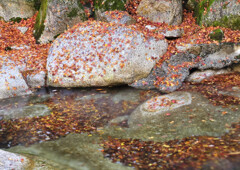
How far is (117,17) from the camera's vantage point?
11.7 m

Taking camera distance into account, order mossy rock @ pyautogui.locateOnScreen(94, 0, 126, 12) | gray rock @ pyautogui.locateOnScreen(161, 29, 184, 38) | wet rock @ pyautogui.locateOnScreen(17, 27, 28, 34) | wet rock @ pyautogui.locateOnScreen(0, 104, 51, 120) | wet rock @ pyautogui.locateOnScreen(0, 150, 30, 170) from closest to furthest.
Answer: wet rock @ pyautogui.locateOnScreen(0, 150, 30, 170) < wet rock @ pyautogui.locateOnScreen(0, 104, 51, 120) < gray rock @ pyautogui.locateOnScreen(161, 29, 184, 38) < mossy rock @ pyautogui.locateOnScreen(94, 0, 126, 12) < wet rock @ pyautogui.locateOnScreen(17, 27, 28, 34)

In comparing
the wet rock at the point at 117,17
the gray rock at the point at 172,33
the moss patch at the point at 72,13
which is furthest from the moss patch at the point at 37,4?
the gray rock at the point at 172,33

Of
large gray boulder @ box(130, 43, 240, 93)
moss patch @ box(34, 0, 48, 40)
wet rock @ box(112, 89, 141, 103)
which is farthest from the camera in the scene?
moss patch @ box(34, 0, 48, 40)

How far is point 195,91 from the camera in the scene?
27.3 ft

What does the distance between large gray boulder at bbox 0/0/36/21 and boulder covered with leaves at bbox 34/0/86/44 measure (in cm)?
251

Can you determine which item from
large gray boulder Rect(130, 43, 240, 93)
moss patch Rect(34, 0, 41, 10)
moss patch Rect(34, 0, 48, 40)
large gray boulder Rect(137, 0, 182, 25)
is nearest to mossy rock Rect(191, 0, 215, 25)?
large gray boulder Rect(137, 0, 182, 25)

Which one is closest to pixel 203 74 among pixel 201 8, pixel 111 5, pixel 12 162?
pixel 201 8

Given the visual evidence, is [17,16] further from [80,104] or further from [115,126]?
[115,126]

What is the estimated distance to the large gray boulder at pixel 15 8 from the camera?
15.2 m

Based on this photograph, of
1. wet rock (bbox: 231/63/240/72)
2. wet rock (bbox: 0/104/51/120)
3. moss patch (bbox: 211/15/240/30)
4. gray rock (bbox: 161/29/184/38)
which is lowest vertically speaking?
wet rock (bbox: 0/104/51/120)

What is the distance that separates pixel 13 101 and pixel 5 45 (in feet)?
16.4

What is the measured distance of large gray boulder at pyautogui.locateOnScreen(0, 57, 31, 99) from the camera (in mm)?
9719

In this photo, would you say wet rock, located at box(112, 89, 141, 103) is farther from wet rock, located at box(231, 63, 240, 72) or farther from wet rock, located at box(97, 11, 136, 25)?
wet rock, located at box(231, 63, 240, 72)

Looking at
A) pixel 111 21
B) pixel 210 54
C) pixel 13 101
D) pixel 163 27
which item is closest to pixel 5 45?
pixel 13 101
